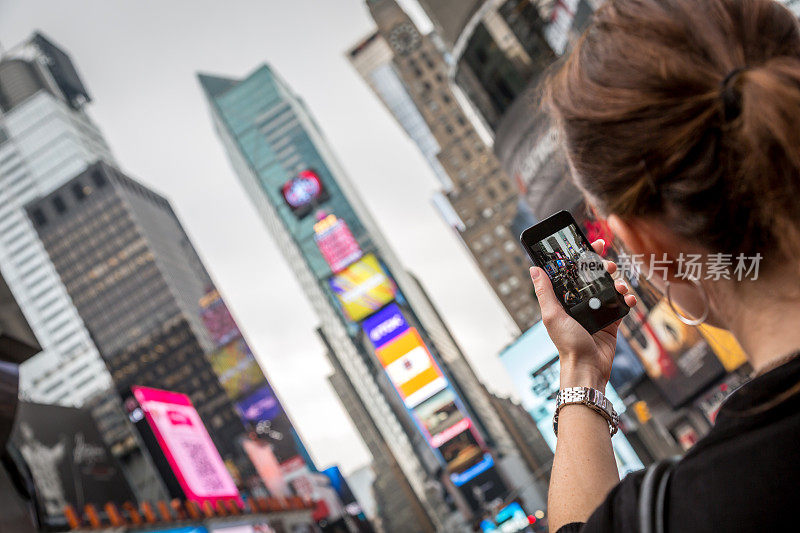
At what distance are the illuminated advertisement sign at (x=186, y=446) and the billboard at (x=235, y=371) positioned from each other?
49154 millimetres

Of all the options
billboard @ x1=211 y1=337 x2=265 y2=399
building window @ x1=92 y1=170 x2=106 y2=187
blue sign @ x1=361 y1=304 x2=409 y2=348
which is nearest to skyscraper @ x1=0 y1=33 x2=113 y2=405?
building window @ x1=92 y1=170 x2=106 y2=187

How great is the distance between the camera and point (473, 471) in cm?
3781

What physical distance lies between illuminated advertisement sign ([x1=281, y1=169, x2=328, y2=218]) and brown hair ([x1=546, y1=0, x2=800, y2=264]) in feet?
181

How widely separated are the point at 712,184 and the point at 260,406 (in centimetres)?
7172

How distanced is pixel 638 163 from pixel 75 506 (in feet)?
67.7

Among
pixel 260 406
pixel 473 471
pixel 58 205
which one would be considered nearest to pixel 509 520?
pixel 473 471

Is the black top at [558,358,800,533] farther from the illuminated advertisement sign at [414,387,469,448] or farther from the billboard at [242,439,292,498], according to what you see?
the billboard at [242,439,292,498]

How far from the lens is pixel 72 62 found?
324ft

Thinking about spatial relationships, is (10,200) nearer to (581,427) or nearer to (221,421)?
(221,421)

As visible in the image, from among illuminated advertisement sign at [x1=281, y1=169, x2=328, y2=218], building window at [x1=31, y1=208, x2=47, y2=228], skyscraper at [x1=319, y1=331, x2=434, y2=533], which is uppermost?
building window at [x1=31, y1=208, x2=47, y2=228]

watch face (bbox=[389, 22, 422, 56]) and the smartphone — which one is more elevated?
watch face (bbox=[389, 22, 422, 56])

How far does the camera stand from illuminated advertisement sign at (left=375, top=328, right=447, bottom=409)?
35875 mm

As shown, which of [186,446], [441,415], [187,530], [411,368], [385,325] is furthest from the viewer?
[385,325]

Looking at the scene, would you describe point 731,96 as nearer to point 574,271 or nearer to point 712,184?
point 712,184
